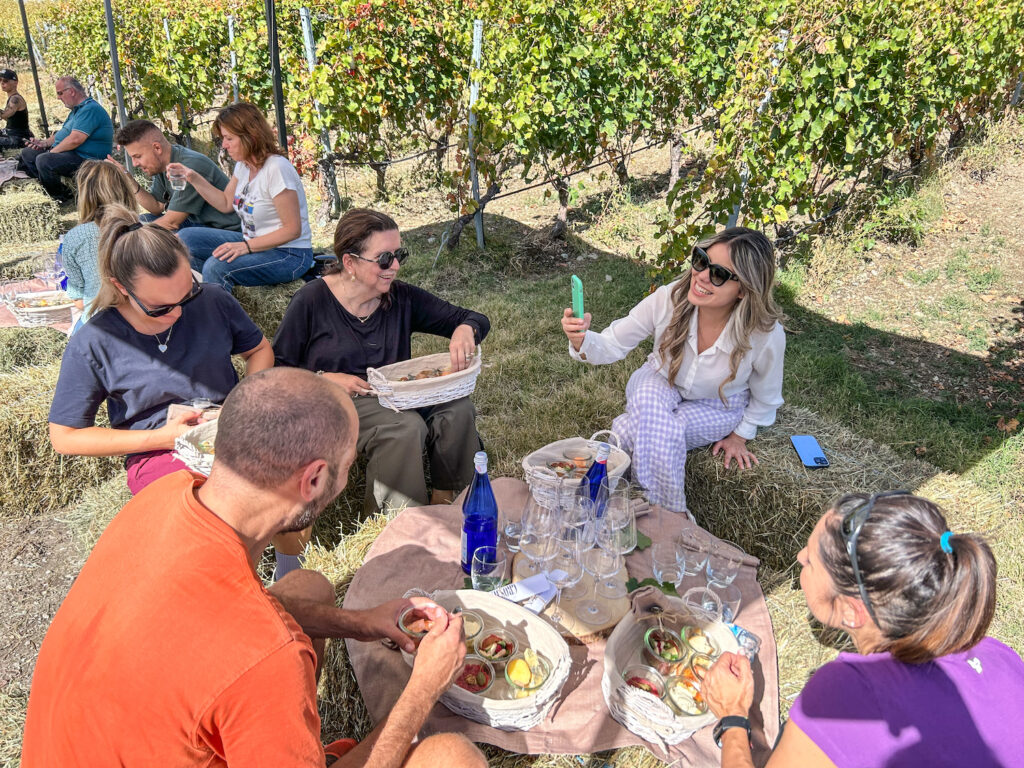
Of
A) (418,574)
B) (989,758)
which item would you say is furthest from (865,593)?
(418,574)

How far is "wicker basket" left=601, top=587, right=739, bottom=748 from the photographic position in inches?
A: 73.6

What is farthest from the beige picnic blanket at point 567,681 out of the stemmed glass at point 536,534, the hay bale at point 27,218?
the hay bale at point 27,218

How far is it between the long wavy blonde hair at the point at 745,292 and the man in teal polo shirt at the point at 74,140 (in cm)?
830

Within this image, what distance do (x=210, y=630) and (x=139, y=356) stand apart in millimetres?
1975

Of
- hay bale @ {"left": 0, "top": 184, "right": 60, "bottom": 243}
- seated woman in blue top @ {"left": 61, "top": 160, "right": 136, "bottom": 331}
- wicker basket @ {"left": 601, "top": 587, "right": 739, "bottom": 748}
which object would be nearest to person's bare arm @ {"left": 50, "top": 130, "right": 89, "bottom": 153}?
hay bale @ {"left": 0, "top": 184, "right": 60, "bottom": 243}

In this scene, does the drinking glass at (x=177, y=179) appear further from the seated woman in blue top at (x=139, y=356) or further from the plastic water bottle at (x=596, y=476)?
the plastic water bottle at (x=596, y=476)

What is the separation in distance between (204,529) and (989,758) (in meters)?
1.82

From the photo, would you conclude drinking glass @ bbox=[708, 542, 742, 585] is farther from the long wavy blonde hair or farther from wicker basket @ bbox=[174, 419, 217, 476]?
wicker basket @ bbox=[174, 419, 217, 476]

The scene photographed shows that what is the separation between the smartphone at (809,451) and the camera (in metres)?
3.49

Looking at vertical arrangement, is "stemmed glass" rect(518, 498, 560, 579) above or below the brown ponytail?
below

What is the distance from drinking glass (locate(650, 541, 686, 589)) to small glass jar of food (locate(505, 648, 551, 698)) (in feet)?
1.93

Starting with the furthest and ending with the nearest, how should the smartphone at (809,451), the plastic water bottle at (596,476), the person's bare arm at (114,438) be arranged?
the smartphone at (809,451) → the person's bare arm at (114,438) → the plastic water bottle at (596,476)

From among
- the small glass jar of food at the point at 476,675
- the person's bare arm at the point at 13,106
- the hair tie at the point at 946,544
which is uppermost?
the hair tie at the point at 946,544

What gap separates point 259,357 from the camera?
11.0 feet
